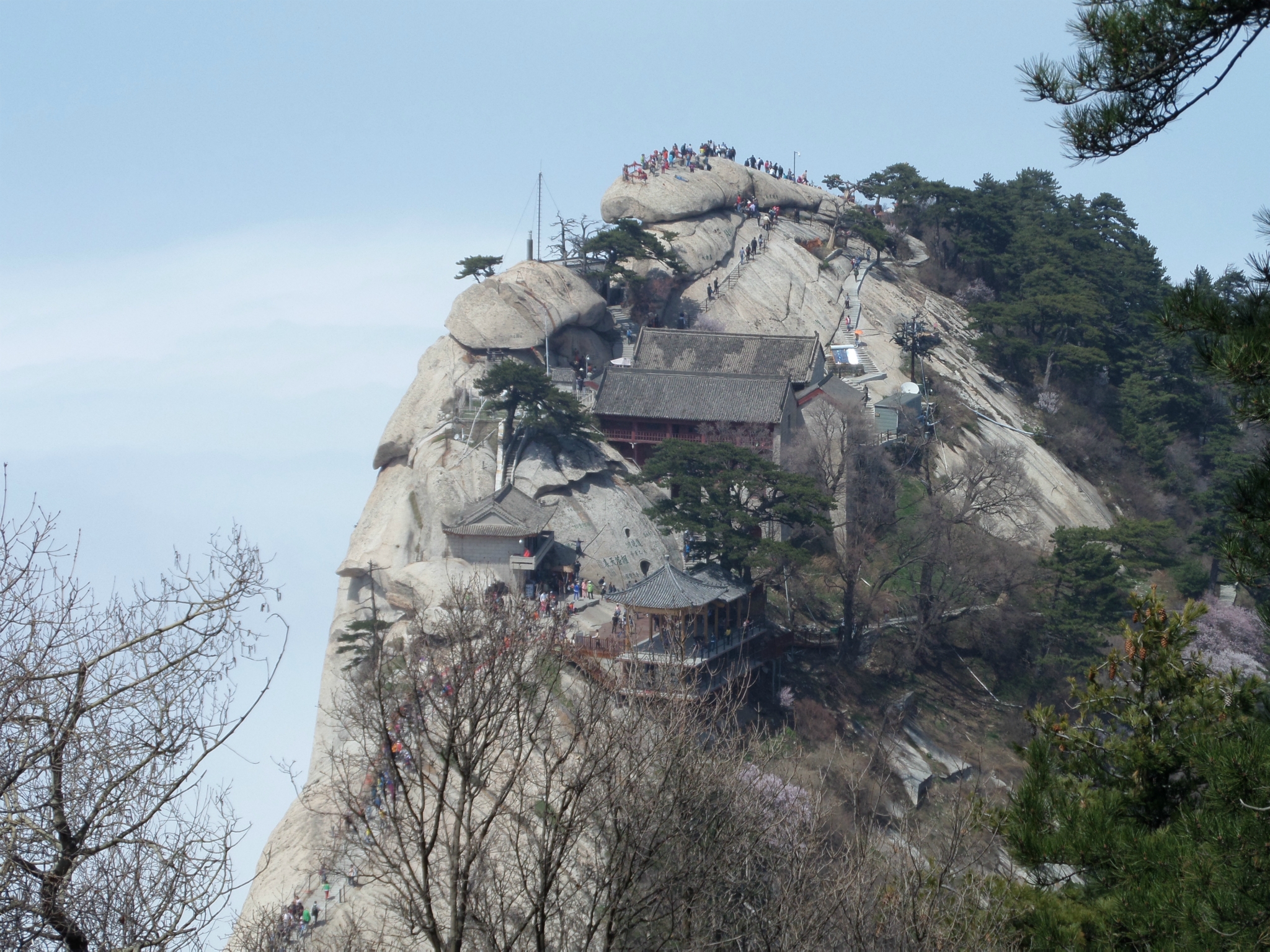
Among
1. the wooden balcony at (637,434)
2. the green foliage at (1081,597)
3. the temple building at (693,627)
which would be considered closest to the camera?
the temple building at (693,627)

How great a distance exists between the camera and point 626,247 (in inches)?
1683

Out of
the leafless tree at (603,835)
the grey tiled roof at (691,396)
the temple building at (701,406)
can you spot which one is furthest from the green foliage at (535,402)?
the leafless tree at (603,835)

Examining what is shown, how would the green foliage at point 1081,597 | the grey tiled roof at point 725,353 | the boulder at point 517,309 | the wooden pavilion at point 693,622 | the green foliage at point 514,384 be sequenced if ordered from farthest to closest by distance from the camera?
the grey tiled roof at point 725,353
the boulder at point 517,309
the green foliage at point 514,384
the green foliage at point 1081,597
the wooden pavilion at point 693,622

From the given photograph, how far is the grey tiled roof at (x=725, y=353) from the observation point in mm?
40375

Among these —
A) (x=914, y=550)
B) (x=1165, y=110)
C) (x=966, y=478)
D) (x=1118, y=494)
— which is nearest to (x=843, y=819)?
(x=914, y=550)

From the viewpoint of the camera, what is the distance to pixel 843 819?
24000mm

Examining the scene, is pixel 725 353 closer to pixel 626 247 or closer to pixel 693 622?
pixel 626 247

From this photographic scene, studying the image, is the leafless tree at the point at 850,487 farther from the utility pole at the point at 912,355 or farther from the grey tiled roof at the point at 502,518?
the grey tiled roof at the point at 502,518

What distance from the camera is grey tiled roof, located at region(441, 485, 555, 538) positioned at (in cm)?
2944

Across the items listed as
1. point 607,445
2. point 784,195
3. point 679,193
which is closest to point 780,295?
point 679,193

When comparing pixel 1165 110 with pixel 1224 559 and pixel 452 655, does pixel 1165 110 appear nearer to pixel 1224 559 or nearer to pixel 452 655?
pixel 1224 559

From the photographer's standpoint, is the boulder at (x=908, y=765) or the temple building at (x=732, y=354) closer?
the boulder at (x=908, y=765)

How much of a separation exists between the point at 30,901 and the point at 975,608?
30.8 m

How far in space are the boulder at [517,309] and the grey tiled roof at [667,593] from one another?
13852 mm
